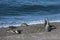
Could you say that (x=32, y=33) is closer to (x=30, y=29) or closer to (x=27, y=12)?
(x=30, y=29)

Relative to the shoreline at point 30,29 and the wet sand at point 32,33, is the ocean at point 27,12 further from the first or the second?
the wet sand at point 32,33

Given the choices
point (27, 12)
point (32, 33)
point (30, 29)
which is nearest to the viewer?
point (32, 33)

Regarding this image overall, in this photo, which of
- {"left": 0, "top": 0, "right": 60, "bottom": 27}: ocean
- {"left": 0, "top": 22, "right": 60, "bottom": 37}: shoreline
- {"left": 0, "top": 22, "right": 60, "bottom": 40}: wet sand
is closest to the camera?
{"left": 0, "top": 22, "right": 60, "bottom": 40}: wet sand

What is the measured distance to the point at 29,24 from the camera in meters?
16.8

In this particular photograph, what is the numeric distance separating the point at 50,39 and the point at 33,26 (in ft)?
11.1

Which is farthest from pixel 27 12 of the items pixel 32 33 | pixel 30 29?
pixel 32 33

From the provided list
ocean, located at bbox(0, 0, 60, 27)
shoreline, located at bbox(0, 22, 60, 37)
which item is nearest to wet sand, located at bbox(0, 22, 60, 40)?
shoreline, located at bbox(0, 22, 60, 37)

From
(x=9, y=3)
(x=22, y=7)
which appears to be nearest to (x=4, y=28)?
(x=22, y=7)

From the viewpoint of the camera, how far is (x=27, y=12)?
72.2 ft

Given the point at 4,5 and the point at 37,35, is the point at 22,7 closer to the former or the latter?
the point at 4,5

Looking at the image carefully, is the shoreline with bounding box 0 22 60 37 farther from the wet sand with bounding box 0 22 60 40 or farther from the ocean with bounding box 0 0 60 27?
the ocean with bounding box 0 0 60 27

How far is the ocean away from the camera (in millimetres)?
17797

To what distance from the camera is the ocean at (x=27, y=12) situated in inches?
701

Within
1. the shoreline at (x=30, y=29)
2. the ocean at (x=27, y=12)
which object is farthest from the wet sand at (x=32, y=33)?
the ocean at (x=27, y=12)
